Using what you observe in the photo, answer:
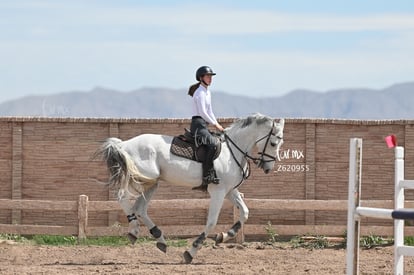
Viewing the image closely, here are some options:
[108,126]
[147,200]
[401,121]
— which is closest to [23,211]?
[108,126]

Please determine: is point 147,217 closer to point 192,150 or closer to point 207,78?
point 192,150

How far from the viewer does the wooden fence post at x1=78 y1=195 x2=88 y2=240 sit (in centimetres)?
1786

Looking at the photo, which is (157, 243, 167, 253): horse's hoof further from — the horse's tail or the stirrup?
the stirrup

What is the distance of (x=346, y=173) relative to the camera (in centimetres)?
1908

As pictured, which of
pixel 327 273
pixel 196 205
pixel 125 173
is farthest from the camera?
pixel 196 205

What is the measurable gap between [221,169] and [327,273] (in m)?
2.60

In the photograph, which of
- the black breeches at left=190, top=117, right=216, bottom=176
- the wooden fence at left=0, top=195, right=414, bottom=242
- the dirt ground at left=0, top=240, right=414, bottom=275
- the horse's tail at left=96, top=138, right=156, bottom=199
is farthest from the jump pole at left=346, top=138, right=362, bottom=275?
the wooden fence at left=0, top=195, right=414, bottom=242

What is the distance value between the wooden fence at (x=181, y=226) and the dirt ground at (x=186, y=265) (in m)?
0.44

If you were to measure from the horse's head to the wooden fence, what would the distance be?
2.06 m

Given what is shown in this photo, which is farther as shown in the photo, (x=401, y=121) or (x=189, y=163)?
(x=401, y=121)

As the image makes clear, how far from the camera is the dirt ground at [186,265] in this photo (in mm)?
14141

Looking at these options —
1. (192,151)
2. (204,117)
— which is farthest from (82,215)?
(204,117)

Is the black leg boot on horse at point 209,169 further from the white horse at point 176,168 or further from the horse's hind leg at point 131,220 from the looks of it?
the horse's hind leg at point 131,220

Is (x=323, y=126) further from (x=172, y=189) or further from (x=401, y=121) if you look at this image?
(x=172, y=189)
